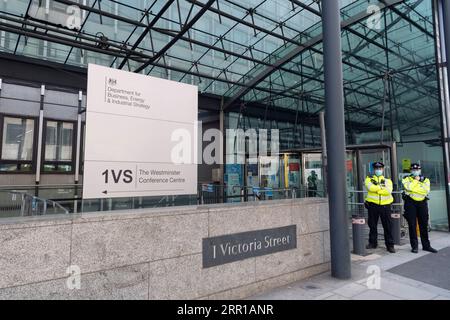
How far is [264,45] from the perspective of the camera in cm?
1433

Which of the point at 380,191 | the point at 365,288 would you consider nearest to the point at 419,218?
the point at 380,191

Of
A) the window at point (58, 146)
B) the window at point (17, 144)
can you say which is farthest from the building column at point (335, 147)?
the window at point (17, 144)

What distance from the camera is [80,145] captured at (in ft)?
43.4

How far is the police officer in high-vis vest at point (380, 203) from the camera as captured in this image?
666cm

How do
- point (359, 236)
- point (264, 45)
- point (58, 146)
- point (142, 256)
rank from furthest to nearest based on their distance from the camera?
point (264, 45) → point (58, 146) → point (359, 236) → point (142, 256)

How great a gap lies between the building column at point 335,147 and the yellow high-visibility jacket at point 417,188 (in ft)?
9.23

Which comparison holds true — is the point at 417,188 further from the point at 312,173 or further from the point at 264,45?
the point at 264,45

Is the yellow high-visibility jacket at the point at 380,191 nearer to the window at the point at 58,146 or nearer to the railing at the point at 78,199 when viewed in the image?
the railing at the point at 78,199

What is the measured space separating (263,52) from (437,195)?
9060 millimetres

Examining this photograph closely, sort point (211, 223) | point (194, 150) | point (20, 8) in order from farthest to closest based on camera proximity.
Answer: point (20, 8) < point (194, 150) < point (211, 223)

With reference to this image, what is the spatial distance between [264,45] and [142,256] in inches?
506

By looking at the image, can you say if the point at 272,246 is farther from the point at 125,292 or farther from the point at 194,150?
the point at 125,292

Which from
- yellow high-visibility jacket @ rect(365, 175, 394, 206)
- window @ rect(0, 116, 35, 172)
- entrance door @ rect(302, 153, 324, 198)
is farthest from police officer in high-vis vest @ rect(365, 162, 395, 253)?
window @ rect(0, 116, 35, 172)

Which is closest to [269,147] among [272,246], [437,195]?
[437,195]
